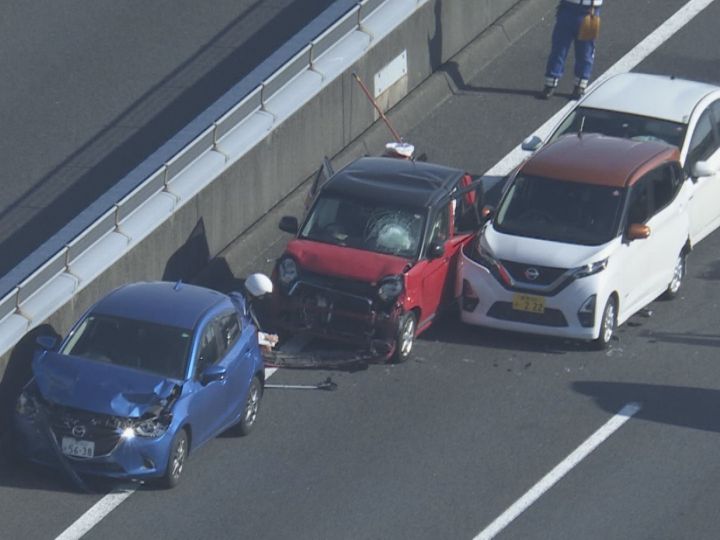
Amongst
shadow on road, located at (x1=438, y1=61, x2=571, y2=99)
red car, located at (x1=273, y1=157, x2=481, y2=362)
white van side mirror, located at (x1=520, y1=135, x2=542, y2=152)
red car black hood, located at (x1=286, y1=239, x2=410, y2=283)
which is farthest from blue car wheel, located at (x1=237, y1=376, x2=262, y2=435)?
shadow on road, located at (x1=438, y1=61, x2=571, y2=99)

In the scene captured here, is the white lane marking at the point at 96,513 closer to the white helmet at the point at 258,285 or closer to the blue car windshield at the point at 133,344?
the blue car windshield at the point at 133,344

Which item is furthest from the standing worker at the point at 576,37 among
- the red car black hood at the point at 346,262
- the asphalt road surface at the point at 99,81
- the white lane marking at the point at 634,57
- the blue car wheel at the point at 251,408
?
the blue car wheel at the point at 251,408

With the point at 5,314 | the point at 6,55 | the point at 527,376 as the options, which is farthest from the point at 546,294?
the point at 6,55

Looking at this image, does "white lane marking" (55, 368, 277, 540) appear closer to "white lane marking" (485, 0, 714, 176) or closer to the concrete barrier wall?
the concrete barrier wall

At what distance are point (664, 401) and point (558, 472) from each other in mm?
2049

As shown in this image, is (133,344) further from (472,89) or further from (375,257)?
(472,89)

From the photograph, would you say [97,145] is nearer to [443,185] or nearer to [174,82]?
[174,82]

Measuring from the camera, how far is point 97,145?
22.6m

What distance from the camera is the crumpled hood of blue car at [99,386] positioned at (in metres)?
16.3

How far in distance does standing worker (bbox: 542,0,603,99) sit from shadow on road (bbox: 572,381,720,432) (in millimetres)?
7091

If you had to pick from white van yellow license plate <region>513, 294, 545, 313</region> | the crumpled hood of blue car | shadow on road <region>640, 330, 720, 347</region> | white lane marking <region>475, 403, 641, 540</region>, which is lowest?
shadow on road <region>640, 330, 720, 347</region>

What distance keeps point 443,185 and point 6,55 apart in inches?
281

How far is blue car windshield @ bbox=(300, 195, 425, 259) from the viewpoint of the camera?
777 inches

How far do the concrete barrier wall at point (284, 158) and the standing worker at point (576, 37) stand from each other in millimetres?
1552
